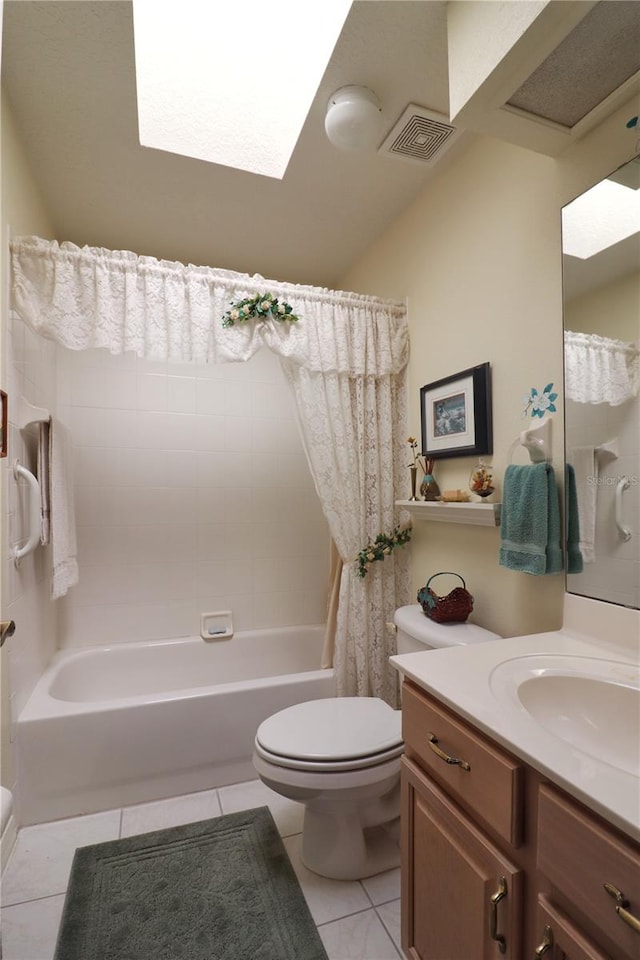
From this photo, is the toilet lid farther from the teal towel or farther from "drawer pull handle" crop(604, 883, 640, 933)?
"drawer pull handle" crop(604, 883, 640, 933)

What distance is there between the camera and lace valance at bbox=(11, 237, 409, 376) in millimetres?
1697

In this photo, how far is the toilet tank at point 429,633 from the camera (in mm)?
1555

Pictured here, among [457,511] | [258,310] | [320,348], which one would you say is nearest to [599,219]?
[457,511]

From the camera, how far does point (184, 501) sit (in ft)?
9.20

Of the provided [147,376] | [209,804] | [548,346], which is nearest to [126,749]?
[209,804]

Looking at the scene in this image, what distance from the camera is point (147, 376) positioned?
9.00ft

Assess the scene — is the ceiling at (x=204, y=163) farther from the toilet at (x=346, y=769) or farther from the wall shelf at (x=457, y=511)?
the toilet at (x=346, y=769)

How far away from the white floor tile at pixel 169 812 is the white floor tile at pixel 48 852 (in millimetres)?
50

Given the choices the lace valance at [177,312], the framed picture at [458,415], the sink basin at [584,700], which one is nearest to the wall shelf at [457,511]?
the framed picture at [458,415]

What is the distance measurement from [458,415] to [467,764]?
1271mm

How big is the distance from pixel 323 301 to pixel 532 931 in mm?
2063

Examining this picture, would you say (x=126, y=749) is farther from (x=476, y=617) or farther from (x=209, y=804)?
(x=476, y=617)

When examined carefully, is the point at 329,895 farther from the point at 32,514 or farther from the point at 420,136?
the point at 420,136

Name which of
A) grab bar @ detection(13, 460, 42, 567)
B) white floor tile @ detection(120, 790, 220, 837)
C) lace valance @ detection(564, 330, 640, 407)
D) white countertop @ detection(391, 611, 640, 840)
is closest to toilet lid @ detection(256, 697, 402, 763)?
white countertop @ detection(391, 611, 640, 840)
